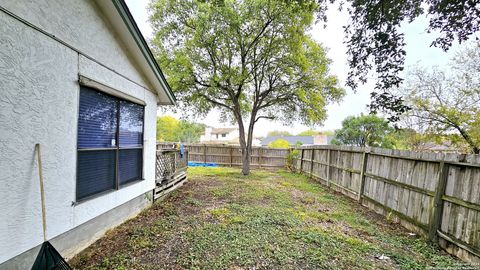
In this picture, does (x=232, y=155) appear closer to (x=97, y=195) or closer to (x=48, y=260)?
(x=97, y=195)

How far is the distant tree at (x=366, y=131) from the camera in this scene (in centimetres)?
2037

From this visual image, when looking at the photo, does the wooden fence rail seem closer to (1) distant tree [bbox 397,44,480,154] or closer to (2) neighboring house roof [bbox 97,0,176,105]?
(2) neighboring house roof [bbox 97,0,176,105]

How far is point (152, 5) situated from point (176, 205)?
32.8 feet

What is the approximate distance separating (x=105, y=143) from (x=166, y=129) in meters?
41.5

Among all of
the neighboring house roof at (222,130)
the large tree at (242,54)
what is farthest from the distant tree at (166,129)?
the large tree at (242,54)

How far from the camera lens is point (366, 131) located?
69.6ft

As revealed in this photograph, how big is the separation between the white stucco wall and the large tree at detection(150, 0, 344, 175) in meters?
6.72

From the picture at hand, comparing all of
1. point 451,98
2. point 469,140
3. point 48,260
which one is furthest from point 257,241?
point 451,98

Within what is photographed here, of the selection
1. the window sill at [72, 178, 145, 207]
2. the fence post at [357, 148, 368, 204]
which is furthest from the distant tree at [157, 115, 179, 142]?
the fence post at [357, 148, 368, 204]

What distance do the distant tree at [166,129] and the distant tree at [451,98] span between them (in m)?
39.0

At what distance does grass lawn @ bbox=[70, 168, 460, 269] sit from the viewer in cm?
311

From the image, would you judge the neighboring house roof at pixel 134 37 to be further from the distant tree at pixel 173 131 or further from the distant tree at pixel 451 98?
the distant tree at pixel 173 131

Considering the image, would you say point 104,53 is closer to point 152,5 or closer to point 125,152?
point 125,152

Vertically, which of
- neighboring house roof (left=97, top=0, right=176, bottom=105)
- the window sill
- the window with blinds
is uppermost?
neighboring house roof (left=97, top=0, right=176, bottom=105)
